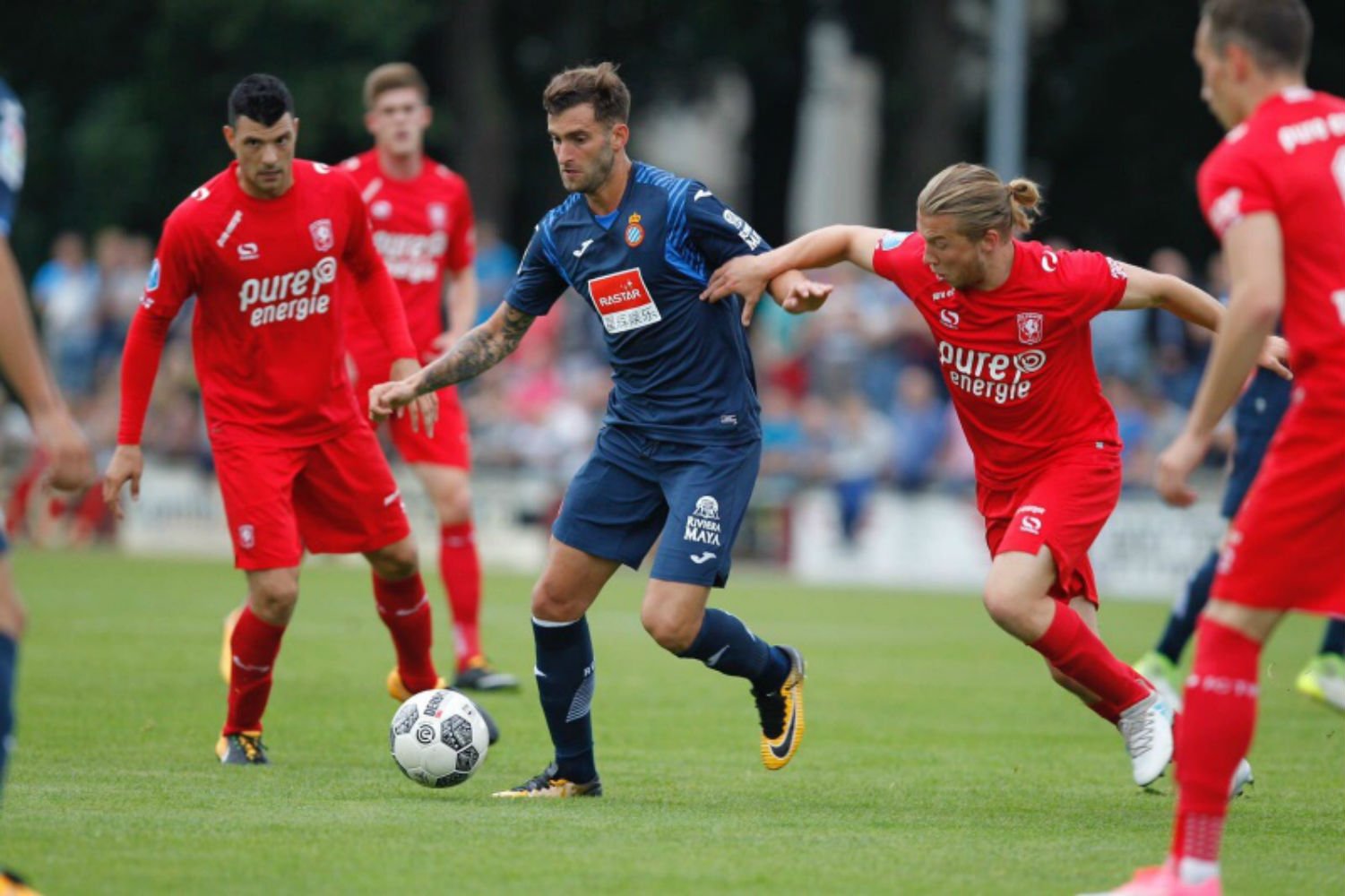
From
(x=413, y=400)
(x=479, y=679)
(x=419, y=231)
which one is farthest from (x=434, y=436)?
(x=413, y=400)

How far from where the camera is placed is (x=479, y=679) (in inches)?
431

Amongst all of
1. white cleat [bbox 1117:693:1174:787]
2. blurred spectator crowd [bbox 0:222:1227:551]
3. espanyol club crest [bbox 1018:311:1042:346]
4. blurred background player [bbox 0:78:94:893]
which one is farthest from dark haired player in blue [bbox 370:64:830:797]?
blurred spectator crowd [bbox 0:222:1227:551]

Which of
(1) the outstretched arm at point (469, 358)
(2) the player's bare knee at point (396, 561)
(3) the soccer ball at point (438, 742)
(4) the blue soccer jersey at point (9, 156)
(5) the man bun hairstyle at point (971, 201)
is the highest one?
(5) the man bun hairstyle at point (971, 201)

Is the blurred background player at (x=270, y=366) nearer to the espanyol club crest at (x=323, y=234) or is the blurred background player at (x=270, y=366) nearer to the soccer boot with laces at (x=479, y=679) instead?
the espanyol club crest at (x=323, y=234)

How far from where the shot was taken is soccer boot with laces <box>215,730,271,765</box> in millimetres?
8359

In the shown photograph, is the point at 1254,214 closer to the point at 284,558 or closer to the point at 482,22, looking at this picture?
the point at 284,558

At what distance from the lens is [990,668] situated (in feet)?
43.7

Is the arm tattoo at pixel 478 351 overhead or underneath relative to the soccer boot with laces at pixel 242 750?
overhead

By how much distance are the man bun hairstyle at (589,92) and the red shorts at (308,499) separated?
6.88 feet

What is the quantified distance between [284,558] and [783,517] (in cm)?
1341

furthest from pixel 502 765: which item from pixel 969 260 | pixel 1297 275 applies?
pixel 1297 275

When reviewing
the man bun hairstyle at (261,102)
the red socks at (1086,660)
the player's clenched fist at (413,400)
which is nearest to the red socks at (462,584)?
Answer: the player's clenched fist at (413,400)

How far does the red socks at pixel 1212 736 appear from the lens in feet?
17.8

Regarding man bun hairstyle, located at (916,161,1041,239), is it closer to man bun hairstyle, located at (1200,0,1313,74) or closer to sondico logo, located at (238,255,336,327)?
man bun hairstyle, located at (1200,0,1313,74)
